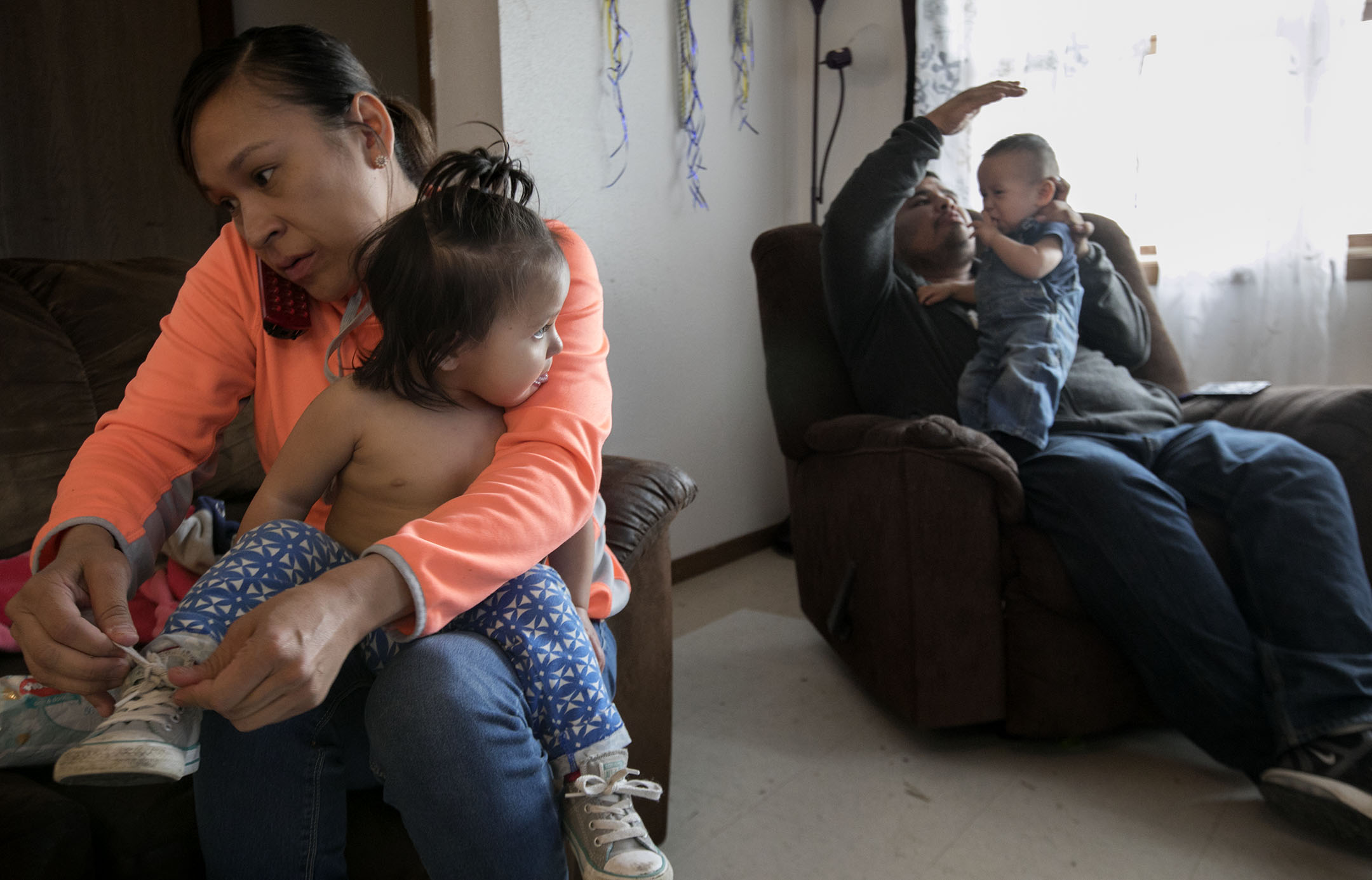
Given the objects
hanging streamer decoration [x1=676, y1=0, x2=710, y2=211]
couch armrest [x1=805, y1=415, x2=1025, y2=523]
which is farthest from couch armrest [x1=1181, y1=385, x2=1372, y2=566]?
hanging streamer decoration [x1=676, y1=0, x2=710, y2=211]

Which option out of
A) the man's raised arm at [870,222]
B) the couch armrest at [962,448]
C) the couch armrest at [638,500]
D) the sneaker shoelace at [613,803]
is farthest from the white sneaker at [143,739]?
the man's raised arm at [870,222]

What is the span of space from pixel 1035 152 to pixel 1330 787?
123 centimetres

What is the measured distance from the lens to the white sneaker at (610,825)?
0.70m

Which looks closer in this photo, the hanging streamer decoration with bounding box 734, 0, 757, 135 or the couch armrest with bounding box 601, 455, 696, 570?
the couch armrest with bounding box 601, 455, 696, 570

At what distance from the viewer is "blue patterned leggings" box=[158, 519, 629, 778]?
0.75 m

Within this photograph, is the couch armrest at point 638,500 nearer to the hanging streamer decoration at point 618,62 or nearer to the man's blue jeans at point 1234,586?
the man's blue jeans at point 1234,586

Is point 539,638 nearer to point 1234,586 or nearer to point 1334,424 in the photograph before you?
point 1234,586

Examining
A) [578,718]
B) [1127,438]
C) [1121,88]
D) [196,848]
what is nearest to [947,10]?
[1121,88]

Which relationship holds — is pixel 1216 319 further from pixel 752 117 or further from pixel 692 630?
pixel 692 630

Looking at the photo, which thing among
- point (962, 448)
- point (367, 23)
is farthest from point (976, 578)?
point (367, 23)

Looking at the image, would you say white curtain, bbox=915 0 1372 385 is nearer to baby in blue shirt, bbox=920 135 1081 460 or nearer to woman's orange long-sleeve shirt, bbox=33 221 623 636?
baby in blue shirt, bbox=920 135 1081 460

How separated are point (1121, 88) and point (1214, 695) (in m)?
1.71

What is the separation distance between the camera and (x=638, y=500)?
3.75ft

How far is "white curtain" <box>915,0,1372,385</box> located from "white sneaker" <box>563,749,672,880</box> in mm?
2207
